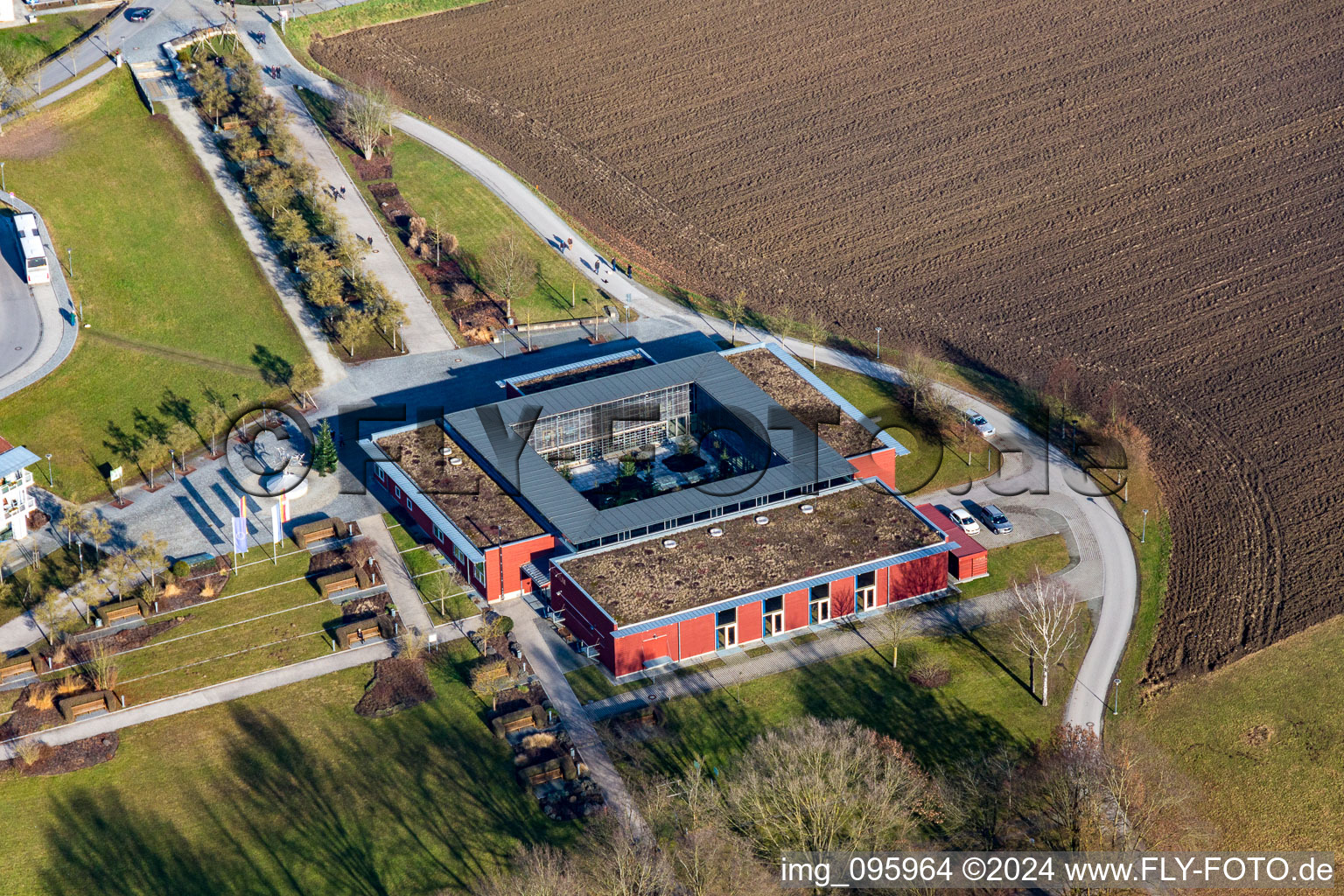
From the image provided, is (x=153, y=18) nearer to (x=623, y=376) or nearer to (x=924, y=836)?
(x=623, y=376)

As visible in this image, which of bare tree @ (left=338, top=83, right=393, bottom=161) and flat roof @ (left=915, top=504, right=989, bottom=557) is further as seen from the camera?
bare tree @ (left=338, top=83, right=393, bottom=161)

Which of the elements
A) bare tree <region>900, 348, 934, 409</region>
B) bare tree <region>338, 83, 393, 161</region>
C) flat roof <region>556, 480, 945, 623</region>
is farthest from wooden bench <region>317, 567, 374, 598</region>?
bare tree <region>338, 83, 393, 161</region>

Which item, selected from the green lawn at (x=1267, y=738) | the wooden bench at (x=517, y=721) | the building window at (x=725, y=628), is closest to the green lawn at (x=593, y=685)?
the wooden bench at (x=517, y=721)

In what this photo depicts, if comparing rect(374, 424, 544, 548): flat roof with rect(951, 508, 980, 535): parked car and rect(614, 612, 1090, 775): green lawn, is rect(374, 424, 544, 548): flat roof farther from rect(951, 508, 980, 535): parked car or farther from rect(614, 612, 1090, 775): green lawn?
rect(951, 508, 980, 535): parked car

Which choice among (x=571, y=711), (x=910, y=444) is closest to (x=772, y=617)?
(x=571, y=711)

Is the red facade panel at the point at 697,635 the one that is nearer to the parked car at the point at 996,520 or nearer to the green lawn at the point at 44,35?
the parked car at the point at 996,520

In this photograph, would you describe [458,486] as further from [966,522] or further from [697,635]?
[966,522]
